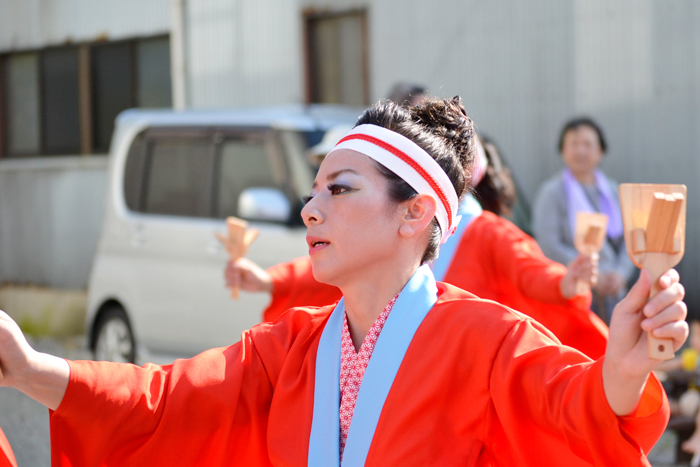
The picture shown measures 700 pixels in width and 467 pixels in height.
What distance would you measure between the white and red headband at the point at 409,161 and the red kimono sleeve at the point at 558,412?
1.20 feet

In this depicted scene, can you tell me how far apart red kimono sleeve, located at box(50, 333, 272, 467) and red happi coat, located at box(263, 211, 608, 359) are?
4.58 feet

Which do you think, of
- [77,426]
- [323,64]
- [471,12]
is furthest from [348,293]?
[323,64]

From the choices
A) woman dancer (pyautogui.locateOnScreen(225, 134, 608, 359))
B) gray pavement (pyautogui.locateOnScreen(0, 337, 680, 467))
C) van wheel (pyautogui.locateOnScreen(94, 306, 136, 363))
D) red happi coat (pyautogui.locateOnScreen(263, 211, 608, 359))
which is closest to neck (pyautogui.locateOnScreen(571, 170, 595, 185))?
gray pavement (pyautogui.locateOnScreen(0, 337, 680, 467))

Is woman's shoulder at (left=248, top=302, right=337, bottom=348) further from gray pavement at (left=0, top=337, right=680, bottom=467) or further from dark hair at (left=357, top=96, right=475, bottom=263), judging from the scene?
gray pavement at (left=0, top=337, right=680, bottom=467)

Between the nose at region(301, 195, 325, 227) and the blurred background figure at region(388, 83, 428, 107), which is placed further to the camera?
the blurred background figure at region(388, 83, 428, 107)

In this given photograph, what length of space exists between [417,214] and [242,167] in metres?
3.66

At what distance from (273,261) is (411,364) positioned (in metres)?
3.38

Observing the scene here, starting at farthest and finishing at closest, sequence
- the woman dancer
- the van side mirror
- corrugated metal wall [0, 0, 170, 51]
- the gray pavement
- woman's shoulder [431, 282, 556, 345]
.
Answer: corrugated metal wall [0, 0, 170, 51]
the van side mirror
the gray pavement
the woman dancer
woman's shoulder [431, 282, 556, 345]

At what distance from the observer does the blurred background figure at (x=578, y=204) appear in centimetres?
536

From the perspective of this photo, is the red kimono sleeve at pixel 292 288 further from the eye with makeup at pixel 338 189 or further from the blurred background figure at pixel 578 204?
the blurred background figure at pixel 578 204

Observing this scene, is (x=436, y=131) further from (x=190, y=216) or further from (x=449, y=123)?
(x=190, y=216)

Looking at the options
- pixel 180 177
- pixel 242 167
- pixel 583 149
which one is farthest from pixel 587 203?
pixel 180 177

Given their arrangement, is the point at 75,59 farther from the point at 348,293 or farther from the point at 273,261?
the point at 348,293

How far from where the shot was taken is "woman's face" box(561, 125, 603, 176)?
5566mm
